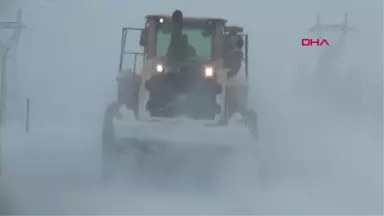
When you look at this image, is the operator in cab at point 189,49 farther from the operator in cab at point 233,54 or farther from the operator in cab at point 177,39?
the operator in cab at point 233,54

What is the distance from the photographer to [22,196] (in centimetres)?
A: 373

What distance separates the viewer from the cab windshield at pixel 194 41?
3.84 m

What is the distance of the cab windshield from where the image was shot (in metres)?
3.84

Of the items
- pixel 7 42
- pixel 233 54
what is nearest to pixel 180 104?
pixel 233 54

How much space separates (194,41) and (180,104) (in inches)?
9.8

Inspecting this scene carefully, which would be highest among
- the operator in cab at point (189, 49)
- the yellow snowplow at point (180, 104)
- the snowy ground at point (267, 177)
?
the operator in cab at point (189, 49)

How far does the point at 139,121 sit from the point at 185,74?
243 mm

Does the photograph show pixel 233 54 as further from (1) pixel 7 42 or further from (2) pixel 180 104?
(1) pixel 7 42

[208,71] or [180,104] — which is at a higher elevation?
[208,71]

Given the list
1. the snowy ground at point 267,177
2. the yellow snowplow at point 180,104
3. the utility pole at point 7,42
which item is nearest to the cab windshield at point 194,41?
the yellow snowplow at point 180,104

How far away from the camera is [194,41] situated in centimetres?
387

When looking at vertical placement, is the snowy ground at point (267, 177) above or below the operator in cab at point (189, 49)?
below

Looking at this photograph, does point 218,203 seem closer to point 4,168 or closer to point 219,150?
point 219,150

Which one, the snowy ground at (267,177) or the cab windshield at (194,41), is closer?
the snowy ground at (267,177)
